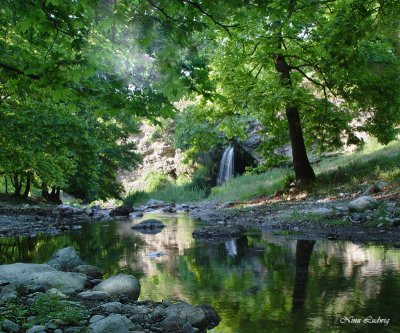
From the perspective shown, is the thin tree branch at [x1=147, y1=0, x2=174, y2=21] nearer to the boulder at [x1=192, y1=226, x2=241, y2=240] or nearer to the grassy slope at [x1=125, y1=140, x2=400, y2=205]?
the boulder at [x1=192, y1=226, x2=241, y2=240]

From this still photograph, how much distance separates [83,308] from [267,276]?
3.07 m

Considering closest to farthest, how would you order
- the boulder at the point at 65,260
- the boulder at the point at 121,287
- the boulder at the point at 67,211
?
the boulder at the point at 121,287 → the boulder at the point at 65,260 → the boulder at the point at 67,211

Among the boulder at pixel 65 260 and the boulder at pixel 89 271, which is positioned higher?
the boulder at pixel 65 260

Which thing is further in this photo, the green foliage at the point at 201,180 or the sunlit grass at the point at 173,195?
the green foliage at the point at 201,180

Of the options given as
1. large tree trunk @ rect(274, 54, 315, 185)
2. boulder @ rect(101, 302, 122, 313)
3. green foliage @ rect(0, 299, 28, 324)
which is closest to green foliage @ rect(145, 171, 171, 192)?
large tree trunk @ rect(274, 54, 315, 185)

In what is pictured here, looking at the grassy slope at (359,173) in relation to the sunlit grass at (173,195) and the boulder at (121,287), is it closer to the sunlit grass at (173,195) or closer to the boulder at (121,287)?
the sunlit grass at (173,195)

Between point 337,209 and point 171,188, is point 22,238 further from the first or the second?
point 171,188

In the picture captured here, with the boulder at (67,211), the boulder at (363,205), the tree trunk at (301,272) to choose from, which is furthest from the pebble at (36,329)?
the boulder at (67,211)

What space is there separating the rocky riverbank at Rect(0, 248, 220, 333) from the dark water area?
360 millimetres

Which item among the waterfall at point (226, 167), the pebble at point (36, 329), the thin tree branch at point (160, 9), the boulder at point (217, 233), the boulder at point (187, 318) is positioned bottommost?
the boulder at point (187, 318)

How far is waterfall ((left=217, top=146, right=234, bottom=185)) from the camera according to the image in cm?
3222

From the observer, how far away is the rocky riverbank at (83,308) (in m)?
3.95

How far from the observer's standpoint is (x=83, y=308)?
462cm

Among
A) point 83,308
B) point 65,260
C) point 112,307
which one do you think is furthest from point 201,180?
point 83,308
